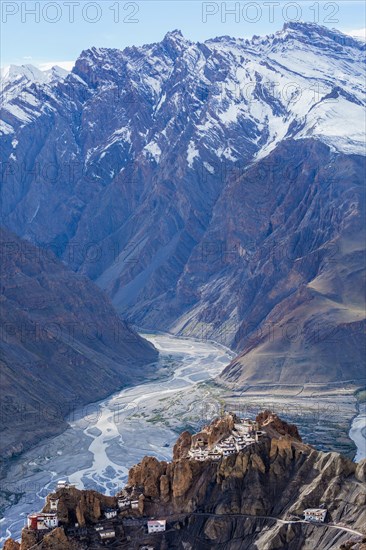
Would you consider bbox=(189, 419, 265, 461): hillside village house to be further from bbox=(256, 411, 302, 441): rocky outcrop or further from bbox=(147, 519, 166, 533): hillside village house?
bbox=(147, 519, 166, 533): hillside village house

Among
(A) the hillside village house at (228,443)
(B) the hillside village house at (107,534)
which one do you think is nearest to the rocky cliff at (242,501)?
(B) the hillside village house at (107,534)

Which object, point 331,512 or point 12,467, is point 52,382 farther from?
point 331,512

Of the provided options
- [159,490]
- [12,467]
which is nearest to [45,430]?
[12,467]

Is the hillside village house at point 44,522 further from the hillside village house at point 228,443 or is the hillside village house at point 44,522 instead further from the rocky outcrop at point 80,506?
the hillside village house at point 228,443

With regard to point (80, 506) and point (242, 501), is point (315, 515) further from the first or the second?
point (80, 506)

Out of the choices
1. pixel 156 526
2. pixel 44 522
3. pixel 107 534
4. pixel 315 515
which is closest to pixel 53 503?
pixel 44 522
